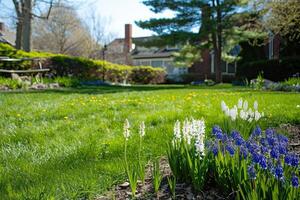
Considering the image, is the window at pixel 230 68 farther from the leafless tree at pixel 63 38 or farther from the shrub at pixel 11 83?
the shrub at pixel 11 83

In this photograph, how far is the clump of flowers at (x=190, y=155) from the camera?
6.83ft

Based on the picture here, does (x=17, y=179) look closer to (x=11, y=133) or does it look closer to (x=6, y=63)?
(x=11, y=133)

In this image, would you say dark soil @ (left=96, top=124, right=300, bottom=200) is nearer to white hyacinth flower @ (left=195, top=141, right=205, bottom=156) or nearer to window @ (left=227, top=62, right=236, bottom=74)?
white hyacinth flower @ (left=195, top=141, right=205, bottom=156)

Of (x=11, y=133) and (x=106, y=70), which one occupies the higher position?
(x=106, y=70)

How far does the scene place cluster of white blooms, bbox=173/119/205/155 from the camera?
2094mm

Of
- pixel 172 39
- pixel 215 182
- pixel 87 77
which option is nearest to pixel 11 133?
pixel 215 182

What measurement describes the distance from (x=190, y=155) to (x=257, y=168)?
0.48 meters

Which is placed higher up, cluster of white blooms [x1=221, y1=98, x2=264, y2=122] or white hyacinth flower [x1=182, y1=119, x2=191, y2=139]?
cluster of white blooms [x1=221, y1=98, x2=264, y2=122]

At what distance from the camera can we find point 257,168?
184 centimetres

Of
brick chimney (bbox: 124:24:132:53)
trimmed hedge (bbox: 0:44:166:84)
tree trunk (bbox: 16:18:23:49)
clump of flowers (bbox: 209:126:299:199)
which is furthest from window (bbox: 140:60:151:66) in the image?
clump of flowers (bbox: 209:126:299:199)

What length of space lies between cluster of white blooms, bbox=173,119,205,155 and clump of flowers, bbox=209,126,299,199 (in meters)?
0.10

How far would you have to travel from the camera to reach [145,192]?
2.16 metres

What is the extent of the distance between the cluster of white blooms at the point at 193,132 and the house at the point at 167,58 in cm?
2344

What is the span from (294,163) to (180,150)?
0.78 meters
